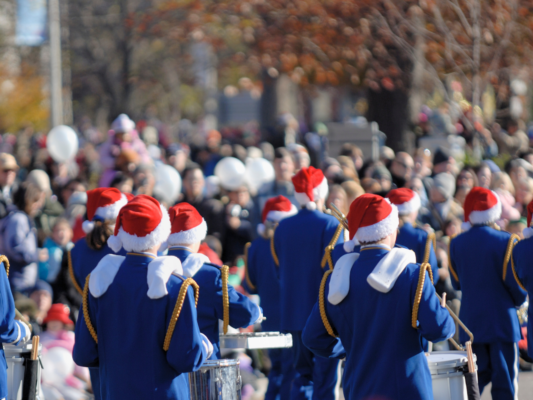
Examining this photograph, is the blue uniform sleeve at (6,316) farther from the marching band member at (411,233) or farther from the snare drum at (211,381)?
the marching band member at (411,233)

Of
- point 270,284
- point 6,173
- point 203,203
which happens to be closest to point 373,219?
point 270,284

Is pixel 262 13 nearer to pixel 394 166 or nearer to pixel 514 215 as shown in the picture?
pixel 394 166

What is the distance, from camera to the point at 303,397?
6.99 metres

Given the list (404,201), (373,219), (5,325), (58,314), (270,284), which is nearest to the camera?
(373,219)

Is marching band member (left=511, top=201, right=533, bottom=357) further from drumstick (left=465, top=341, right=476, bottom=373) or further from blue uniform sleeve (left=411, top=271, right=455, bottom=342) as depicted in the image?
blue uniform sleeve (left=411, top=271, right=455, bottom=342)

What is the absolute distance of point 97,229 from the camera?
6.27 metres

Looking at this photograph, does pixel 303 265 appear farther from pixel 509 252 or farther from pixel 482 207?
pixel 509 252

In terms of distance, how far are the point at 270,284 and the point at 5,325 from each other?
2957 mm

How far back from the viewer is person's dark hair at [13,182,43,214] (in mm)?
9211

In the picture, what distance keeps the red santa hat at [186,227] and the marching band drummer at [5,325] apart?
1023 mm

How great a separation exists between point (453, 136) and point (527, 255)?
10.1 meters

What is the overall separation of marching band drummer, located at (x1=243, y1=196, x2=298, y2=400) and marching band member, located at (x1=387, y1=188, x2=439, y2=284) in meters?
1.09

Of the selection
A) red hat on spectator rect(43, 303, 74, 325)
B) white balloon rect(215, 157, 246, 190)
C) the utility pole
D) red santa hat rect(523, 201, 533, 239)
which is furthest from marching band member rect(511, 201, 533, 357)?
the utility pole

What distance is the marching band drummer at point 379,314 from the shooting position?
14.6 feet
